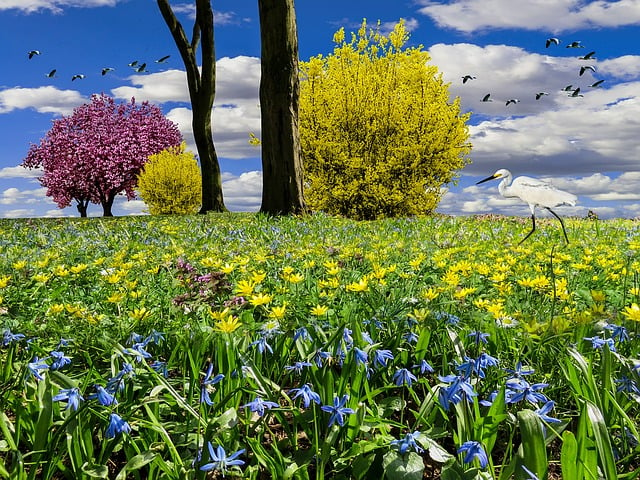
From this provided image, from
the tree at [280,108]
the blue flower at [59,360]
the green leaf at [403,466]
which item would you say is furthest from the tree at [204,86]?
the green leaf at [403,466]

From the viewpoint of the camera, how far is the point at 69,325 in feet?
11.1

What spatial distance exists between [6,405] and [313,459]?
1321 millimetres

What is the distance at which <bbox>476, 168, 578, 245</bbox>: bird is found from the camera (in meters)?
2.42

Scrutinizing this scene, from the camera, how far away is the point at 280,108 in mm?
11797

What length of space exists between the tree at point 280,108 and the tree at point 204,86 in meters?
5.25

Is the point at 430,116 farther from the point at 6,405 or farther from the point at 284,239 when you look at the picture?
the point at 6,405

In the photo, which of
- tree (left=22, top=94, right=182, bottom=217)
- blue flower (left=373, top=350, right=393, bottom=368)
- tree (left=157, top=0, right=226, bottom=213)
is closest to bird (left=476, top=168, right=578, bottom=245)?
blue flower (left=373, top=350, right=393, bottom=368)

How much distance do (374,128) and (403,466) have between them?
555 inches

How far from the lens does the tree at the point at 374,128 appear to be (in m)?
15.4

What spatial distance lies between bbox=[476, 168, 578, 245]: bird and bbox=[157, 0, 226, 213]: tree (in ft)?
49.2

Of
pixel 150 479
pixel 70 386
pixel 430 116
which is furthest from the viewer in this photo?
pixel 430 116

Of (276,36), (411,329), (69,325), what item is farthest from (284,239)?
(276,36)

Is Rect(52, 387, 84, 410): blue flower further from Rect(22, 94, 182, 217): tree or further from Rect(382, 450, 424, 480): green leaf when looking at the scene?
Rect(22, 94, 182, 217): tree

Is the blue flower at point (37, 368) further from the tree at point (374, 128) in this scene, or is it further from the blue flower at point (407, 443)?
the tree at point (374, 128)
